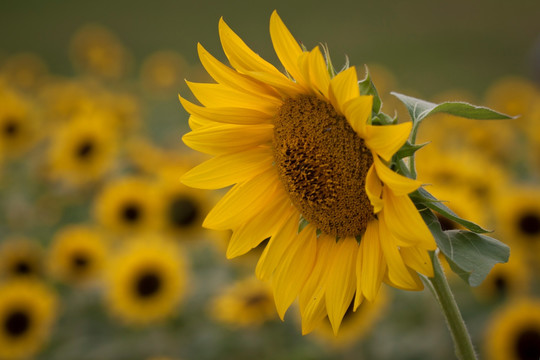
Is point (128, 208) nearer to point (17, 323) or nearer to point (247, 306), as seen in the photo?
point (17, 323)

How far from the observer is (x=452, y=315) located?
2.36 ft

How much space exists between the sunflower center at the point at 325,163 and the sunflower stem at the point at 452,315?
5.4 inches

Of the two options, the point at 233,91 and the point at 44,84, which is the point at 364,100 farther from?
the point at 44,84

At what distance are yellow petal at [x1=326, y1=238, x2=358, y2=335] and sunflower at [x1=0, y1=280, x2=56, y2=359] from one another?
6.00 ft

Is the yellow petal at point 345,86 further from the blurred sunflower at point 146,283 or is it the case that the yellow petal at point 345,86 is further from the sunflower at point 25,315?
the sunflower at point 25,315

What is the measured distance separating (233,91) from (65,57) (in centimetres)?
913

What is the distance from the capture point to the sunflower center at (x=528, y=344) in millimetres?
1693

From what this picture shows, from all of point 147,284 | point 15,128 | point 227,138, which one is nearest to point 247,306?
point 147,284

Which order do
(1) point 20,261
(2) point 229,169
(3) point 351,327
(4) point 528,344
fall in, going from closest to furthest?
(2) point 229,169
(4) point 528,344
(3) point 351,327
(1) point 20,261

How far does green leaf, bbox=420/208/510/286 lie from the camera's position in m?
0.67

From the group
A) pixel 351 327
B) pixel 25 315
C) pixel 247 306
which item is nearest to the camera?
pixel 351 327

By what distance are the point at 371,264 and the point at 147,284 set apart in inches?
69.7

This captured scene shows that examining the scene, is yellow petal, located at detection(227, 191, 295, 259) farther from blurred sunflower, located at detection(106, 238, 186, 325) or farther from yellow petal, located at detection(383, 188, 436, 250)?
blurred sunflower, located at detection(106, 238, 186, 325)

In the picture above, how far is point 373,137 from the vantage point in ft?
2.30
